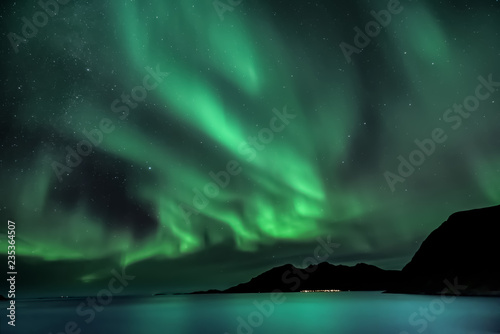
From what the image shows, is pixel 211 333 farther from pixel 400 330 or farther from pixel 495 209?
pixel 495 209

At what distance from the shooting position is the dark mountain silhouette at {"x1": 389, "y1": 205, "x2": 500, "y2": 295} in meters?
161

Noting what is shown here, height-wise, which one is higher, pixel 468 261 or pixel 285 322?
pixel 468 261

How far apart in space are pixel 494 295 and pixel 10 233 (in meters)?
170

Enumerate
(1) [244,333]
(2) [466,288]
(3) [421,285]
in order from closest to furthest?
(1) [244,333], (2) [466,288], (3) [421,285]

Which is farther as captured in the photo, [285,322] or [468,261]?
[468,261]

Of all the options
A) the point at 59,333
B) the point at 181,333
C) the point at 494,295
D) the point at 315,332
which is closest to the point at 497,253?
the point at 494,295

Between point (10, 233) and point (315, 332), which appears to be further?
point (315, 332)

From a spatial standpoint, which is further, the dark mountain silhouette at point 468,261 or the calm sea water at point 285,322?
the dark mountain silhouette at point 468,261

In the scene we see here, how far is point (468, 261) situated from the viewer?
174125mm

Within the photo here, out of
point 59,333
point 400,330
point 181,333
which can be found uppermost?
point 400,330

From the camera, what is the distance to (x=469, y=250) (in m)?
179

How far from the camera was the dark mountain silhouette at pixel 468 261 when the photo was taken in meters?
161

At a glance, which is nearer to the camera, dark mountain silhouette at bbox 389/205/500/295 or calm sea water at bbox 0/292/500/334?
calm sea water at bbox 0/292/500/334

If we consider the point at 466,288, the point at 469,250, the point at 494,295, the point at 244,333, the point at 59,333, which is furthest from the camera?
the point at 469,250
